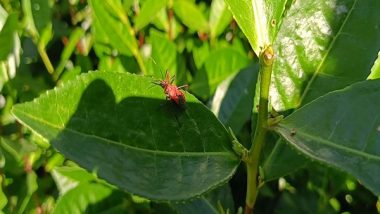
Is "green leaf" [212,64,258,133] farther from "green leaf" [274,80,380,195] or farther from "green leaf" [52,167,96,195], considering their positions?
"green leaf" [274,80,380,195]

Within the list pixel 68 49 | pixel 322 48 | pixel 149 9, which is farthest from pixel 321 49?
pixel 68 49

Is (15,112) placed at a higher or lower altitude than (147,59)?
higher

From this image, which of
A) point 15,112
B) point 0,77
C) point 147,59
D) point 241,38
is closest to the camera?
point 15,112

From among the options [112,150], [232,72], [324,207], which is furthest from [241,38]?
[112,150]

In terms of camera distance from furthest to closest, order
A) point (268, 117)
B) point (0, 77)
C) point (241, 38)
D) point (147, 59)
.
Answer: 1. point (241, 38)
2. point (147, 59)
3. point (0, 77)
4. point (268, 117)

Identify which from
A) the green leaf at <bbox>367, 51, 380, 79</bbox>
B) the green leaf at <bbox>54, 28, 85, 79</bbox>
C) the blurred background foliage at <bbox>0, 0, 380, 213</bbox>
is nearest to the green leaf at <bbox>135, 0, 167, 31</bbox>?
the blurred background foliage at <bbox>0, 0, 380, 213</bbox>

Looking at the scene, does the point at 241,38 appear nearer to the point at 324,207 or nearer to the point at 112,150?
the point at 324,207

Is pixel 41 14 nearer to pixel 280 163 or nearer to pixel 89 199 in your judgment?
pixel 89 199

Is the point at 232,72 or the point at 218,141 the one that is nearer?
the point at 218,141
